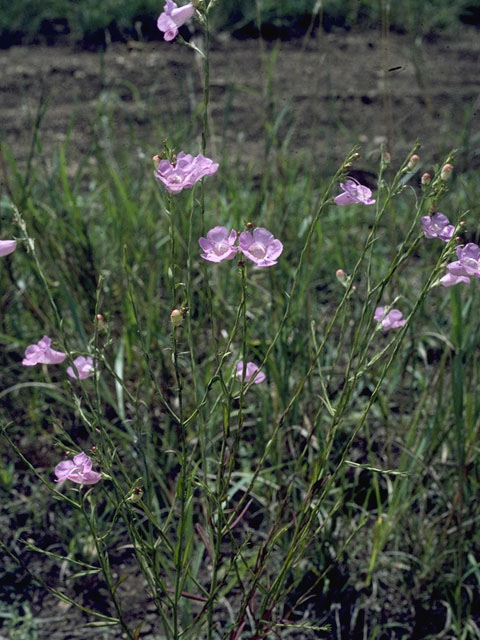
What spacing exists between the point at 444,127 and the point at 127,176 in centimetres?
158

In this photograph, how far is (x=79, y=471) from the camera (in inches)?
46.2

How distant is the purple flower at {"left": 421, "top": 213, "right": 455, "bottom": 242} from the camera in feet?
3.86

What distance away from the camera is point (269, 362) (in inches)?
69.8

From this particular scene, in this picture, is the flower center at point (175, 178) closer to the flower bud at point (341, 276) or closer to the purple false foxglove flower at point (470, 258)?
the flower bud at point (341, 276)

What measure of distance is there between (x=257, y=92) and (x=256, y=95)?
1.79 feet

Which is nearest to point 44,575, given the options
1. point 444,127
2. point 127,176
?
point 127,176

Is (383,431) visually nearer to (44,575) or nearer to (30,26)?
(44,575)

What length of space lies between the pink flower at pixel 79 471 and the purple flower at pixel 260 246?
39 cm

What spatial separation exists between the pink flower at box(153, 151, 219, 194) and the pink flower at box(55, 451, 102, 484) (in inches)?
16.4

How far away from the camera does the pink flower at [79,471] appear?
1154mm

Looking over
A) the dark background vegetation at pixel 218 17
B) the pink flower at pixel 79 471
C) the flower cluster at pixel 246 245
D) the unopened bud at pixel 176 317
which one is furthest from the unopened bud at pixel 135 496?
the dark background vegetation at pixel 218 17

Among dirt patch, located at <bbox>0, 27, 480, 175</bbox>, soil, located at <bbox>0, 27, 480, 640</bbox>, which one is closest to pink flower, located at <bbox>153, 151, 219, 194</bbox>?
soil, located at <bbox>0, 27, 480, 640</bbox>

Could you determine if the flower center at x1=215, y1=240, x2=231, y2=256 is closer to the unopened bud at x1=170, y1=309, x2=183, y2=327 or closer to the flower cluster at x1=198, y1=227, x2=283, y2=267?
the flower cluster at x1=198, y1=227, x2=283, y2=267

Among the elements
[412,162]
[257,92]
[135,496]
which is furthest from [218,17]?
[135,496]
